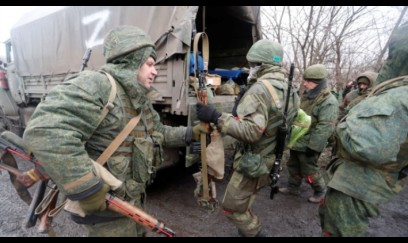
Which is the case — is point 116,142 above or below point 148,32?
below

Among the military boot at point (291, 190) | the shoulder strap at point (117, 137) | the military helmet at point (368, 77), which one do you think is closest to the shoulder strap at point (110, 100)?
the shoulder strap at point (117, 137)

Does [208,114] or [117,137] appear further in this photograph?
[208,114]

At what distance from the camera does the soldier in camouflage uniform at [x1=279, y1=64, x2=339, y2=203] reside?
3088 mm

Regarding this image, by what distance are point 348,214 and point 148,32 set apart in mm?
2667

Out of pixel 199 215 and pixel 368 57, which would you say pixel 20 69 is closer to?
pixel 199 215

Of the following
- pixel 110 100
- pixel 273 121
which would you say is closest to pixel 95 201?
pixel 110 100

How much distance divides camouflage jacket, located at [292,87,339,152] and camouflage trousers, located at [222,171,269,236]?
3.96ft

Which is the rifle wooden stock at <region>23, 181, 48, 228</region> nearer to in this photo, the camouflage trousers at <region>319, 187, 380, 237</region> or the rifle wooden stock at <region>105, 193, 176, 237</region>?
the rifle wooden stock at <region>105, 193, 176, 237</region>

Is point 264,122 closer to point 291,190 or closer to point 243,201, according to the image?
point 243,201

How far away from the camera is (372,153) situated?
1.44m

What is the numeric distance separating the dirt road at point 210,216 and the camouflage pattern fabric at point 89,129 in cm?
115

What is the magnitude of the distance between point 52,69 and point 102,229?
429 cm

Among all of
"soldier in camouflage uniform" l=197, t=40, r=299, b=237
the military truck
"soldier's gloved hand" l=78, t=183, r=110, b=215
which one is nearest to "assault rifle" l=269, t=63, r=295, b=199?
"soldier in camouflage uniform" l=197, t=40, r=299, b=237

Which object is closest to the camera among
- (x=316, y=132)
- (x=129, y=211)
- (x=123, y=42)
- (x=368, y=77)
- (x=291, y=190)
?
(x=129, y=211)
